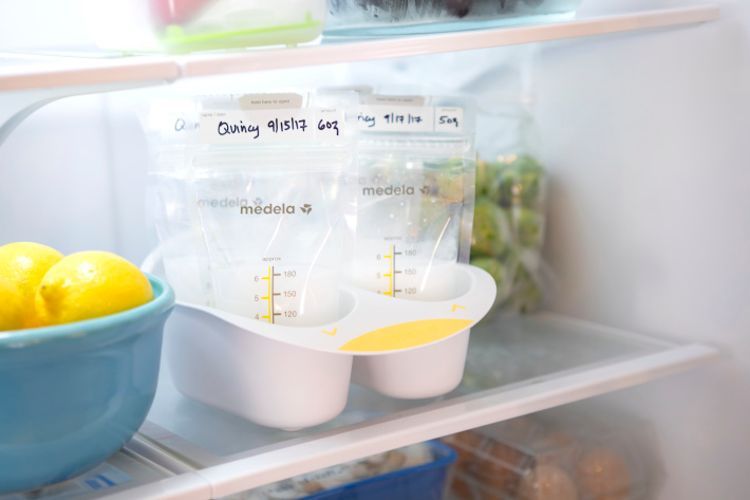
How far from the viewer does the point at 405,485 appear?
1174mm

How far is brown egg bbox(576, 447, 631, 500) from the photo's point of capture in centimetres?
127

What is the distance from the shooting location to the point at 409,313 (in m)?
1.03

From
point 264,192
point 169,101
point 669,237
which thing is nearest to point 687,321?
point 669,237

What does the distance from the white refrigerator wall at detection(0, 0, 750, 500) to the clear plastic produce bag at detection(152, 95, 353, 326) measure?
15 cm

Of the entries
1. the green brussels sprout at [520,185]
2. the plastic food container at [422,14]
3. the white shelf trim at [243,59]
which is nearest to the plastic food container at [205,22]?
the white shelf trim at [243,59]

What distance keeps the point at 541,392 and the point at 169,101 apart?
52cm

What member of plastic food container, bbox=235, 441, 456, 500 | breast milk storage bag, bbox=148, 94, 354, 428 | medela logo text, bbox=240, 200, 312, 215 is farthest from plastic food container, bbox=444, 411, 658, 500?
medela logo text, bbox=240, 200, 312, 215

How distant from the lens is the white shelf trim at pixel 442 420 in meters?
0.93

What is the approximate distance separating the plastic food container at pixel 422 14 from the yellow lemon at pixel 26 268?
1.37 ft

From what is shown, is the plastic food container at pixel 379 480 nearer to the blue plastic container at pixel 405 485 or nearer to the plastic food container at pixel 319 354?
the blue plastic container at pixel 405 485

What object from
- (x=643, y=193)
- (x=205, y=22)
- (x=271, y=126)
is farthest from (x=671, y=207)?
(x=205, y=22)

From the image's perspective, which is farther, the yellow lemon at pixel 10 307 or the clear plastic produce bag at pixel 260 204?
the clear plastic produce bag at pixel 260 204

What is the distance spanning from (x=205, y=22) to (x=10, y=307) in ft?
1.02

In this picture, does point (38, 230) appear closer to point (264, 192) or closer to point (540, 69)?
point (264, 192)
